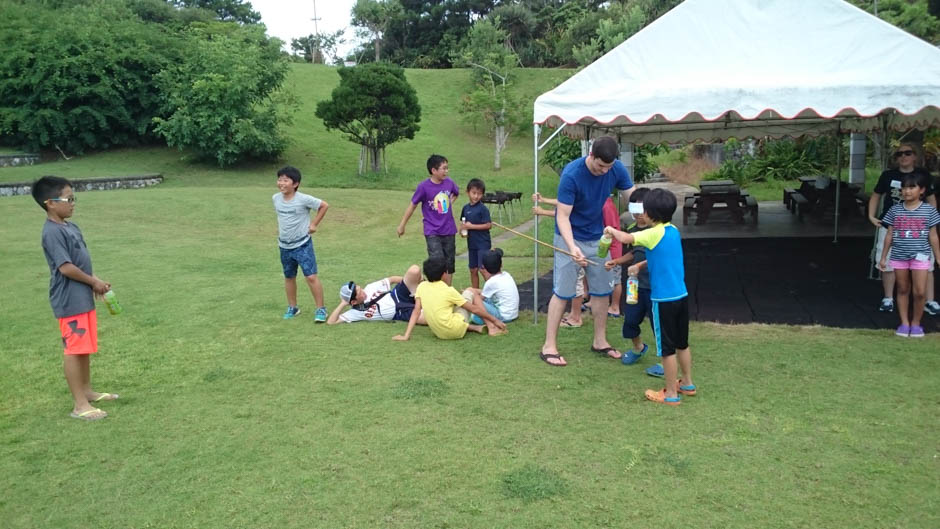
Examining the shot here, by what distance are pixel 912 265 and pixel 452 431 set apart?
158 inches

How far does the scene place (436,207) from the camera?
6578 mm

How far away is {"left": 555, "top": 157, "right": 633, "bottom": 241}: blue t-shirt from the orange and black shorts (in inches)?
124

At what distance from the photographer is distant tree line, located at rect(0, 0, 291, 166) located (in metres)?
21.8

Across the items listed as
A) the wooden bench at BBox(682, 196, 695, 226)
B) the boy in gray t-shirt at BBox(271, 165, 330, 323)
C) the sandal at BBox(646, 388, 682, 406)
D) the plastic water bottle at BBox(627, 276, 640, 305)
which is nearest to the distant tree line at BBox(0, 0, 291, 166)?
the wooden bench at BBox(682, 196, 695, 226)

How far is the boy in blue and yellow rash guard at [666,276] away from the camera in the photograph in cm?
420

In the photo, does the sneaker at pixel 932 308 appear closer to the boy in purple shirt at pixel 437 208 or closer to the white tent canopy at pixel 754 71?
the white tent canopy at pixel 754 71

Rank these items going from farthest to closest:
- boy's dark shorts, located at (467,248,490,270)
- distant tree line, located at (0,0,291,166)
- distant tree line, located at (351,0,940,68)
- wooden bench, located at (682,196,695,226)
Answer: distant tree line, located at (351,0,940,68), distant tree line, located at (0,0,291,166), wooden bench, located at (682,196,695,226), boy's dark shorts, located at (467,248,490,270)

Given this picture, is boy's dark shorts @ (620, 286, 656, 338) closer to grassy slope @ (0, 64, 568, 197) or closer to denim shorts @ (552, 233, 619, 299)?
Answer: denim shorts @ (552, 233, 619, 299)

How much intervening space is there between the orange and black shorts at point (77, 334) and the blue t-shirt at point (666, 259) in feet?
11.1

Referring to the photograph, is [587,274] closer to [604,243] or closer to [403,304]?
[604,243]

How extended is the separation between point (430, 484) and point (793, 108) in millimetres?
4346

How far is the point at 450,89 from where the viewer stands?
111 feet

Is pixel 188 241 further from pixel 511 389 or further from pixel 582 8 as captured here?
pixel 582 8

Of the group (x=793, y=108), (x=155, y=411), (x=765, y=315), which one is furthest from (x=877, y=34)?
(x=155, y=411)
